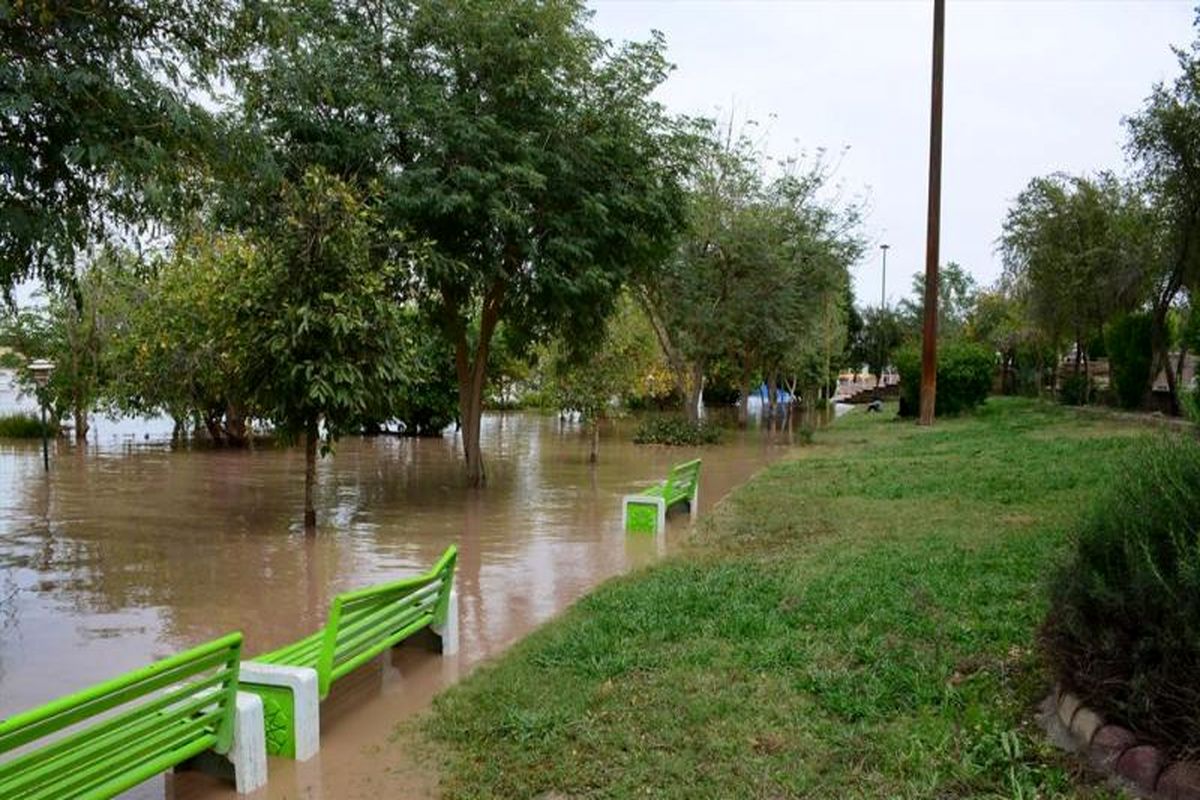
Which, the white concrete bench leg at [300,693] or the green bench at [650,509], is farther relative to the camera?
the green bench at [650,509]

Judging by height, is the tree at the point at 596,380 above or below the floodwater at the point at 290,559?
above

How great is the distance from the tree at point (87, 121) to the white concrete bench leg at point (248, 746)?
14.5 feet

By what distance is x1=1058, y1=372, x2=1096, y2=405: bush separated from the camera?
32.4m

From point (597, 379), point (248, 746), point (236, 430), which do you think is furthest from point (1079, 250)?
point (248, 746)

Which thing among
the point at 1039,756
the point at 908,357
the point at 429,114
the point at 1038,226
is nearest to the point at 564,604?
the point at 1039,756

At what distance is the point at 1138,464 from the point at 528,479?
1483cm

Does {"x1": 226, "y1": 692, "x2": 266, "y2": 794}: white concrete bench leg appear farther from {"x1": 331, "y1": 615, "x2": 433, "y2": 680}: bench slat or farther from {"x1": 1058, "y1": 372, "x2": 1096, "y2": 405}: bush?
{"x1": 1058, "y1": 372, "x2": 1096, "y2": 405}: bush

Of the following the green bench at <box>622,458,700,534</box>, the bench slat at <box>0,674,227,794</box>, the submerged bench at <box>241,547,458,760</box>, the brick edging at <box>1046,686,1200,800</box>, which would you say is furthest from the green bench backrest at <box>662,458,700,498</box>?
the bench slat at <box>0,674,227,794</box>

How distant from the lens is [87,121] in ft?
25.0

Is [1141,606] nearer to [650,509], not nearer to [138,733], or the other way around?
[138,733]

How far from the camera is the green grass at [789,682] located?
4.41 metres

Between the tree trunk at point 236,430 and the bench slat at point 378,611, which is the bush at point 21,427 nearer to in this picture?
the tree trunk at point 236,430

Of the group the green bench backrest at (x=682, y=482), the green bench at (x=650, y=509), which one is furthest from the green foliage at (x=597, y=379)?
the green bench at (x=650, y=509)

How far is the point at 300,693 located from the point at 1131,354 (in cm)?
2779
